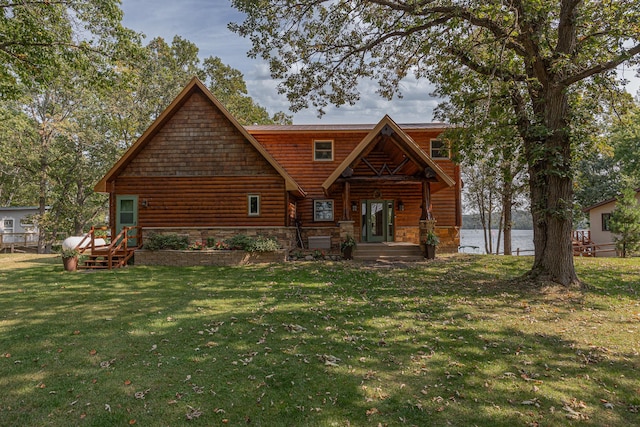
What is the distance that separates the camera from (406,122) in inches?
802

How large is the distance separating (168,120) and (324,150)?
7979mm

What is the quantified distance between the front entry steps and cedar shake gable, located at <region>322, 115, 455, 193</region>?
3116 millimetres

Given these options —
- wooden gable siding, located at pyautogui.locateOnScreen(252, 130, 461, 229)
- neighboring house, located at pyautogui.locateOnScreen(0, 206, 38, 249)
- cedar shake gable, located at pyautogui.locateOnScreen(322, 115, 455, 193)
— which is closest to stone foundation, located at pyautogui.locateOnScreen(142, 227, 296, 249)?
cedar shake gable, located at pyautogui.locateOnScreen(322, 115, 455, 193)

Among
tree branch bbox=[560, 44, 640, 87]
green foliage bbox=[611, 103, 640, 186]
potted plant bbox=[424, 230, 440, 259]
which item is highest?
green foliage bbox=[611, 103, 640, 186]

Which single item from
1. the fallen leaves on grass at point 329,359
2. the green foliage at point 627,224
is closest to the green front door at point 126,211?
the fallen leaves on grass at point 329,359

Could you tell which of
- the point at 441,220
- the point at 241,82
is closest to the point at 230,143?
the point at 441,220

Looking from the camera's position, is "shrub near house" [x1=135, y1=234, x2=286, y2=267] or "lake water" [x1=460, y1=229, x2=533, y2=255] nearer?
"shrub near house" [x1=135, y1=234, x2=286, y2=267]

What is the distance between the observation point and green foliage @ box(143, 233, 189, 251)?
46.2 ft

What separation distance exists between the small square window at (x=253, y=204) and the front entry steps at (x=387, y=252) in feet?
15.7

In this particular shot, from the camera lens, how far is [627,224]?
66.8 ft

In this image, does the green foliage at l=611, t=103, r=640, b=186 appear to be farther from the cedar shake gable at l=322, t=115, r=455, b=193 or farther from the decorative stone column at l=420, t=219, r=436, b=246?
the decorative stone column at l=420, t=219, r=436, b=246

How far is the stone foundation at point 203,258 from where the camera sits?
13.6 m

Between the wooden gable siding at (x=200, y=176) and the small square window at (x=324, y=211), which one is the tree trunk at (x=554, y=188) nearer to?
the wooden gable siding at (x=200, y=176)

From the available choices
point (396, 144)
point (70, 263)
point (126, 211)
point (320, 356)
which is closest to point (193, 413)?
point (320, 356)
